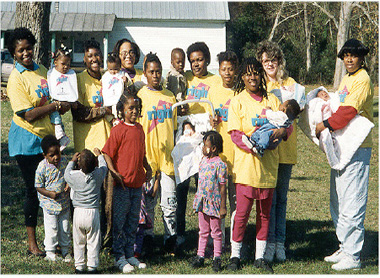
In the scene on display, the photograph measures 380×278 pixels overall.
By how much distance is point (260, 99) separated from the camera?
5305 mm

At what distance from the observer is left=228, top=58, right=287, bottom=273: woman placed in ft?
17.1

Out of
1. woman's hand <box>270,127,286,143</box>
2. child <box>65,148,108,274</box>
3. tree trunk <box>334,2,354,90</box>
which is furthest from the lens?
tree trunk <box>334,2,354,90</box>

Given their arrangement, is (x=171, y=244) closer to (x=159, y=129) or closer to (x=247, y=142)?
(x=159, y=129)

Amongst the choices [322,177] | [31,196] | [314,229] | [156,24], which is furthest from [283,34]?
[31,196]

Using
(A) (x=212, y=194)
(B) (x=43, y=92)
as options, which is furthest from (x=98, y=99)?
(A) (x=212, y=194)

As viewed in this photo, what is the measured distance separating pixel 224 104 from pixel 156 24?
86.8 feet

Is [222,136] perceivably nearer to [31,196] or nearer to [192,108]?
[192,108]

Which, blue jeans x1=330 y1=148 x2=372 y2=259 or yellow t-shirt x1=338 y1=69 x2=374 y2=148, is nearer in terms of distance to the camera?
yellow t-shirt x1=338 y1=69 x2=374 y2=148

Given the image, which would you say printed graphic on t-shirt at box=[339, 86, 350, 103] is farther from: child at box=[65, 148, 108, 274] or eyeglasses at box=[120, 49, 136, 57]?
child at box=[65, 148, 108, 274]

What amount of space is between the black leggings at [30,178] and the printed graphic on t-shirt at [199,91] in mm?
1725

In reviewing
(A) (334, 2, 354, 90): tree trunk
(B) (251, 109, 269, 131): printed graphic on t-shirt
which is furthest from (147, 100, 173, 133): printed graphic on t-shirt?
(A) (334, 2, 354, 90): tree trunk

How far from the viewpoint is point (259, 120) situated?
17.1 ft

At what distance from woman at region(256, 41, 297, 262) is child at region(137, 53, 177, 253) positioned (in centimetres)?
106

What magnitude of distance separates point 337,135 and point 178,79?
1.81 m
